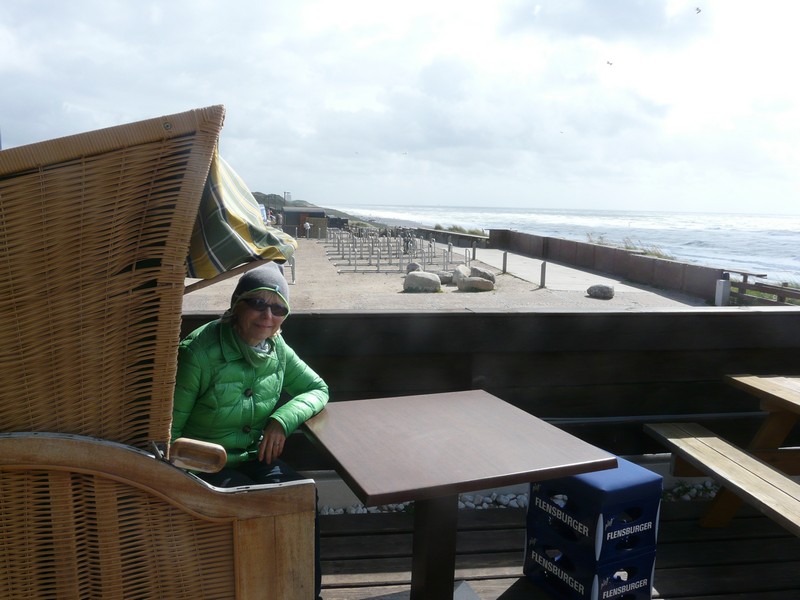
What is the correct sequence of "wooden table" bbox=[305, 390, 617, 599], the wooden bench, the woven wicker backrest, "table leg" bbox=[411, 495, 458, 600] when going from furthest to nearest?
the wooden bench, "table leg" bbox=[411, 495, 458, 600], "wooden table" bbox=[305, 390, 617, 599], the woven wicker backrest

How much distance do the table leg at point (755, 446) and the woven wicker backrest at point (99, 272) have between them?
2.70 m

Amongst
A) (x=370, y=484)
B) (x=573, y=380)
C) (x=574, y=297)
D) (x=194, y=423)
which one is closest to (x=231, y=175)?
(x=194, y=423)

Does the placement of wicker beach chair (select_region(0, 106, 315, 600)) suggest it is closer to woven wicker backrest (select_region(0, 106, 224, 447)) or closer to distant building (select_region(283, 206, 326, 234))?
woven wicker backrest (select_region(0, 106, 224, 447))

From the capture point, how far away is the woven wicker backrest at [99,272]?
1292 millimetres

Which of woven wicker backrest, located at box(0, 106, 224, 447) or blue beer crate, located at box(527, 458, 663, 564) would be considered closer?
woven wicker backrest, located at box(0, 106, 224, 447)

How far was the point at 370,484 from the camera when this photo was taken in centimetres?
180

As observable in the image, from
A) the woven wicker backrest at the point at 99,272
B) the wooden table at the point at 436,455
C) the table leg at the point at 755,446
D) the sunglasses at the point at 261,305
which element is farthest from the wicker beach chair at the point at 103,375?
the table leg at the point at 755,446

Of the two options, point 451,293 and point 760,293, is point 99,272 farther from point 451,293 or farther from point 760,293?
point 451,293

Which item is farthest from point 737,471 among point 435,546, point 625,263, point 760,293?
point 625,263

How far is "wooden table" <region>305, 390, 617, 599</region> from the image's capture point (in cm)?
185

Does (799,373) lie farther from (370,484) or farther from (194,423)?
(194,423)

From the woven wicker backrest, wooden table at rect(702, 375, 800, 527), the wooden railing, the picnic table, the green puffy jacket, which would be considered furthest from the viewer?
the wooden railing

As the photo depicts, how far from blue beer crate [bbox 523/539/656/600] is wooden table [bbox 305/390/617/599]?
55 cm

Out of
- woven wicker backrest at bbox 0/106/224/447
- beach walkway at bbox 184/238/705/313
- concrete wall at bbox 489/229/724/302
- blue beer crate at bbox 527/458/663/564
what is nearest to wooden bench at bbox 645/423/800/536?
blue beer crate at bbox 527/458/663/564
